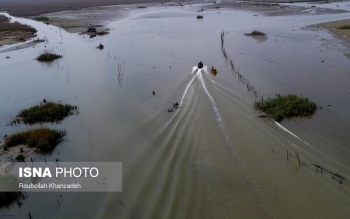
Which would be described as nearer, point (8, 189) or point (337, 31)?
point (8, 189)

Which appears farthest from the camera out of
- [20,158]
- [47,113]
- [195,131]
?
[47,113]

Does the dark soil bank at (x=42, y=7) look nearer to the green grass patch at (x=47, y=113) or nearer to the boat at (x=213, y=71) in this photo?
the boat at (x=213, y=71)

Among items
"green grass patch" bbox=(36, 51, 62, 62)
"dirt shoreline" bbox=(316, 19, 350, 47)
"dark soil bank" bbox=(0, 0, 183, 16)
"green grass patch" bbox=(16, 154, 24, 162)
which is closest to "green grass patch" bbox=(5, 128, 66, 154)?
"green grass patch" bbox=(16, 154, 24, 162)

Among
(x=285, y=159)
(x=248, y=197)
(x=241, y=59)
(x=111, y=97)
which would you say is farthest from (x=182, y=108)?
(x=241, y=59)

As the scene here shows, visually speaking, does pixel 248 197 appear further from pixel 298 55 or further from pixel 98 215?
pixel 298 55

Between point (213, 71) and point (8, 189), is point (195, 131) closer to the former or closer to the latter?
point (8, 189)

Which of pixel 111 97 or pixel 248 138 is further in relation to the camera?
pixel 111 97

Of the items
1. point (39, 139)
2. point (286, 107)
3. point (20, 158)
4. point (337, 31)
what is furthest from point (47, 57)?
point (337, 31)

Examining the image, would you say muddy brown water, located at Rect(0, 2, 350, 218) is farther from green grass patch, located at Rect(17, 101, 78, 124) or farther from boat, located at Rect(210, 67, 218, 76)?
green grass patch, located at Rect(17, 101, 78, 124)
